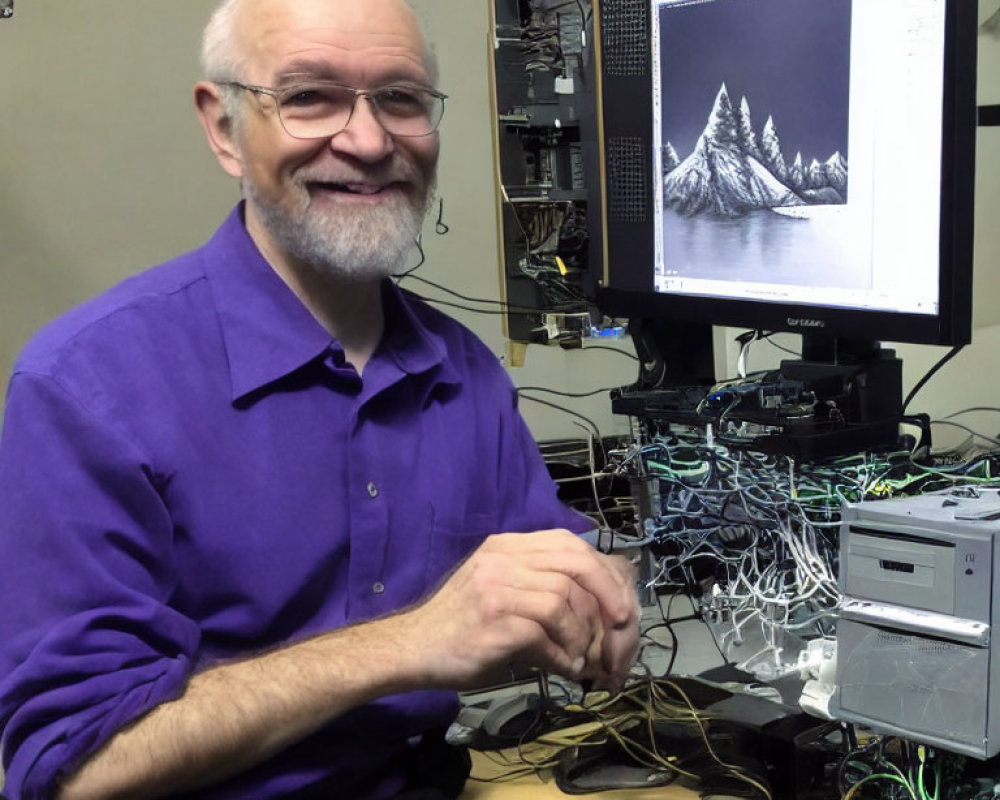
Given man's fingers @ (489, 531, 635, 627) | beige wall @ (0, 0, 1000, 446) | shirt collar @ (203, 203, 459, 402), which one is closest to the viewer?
man's fingers @ (489, 531, 635, 627)

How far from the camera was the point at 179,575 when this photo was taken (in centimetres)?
99

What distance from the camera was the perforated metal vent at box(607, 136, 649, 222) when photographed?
1440 mm

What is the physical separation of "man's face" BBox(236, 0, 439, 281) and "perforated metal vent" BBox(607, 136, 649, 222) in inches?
15.2

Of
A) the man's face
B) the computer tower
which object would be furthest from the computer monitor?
the man's face

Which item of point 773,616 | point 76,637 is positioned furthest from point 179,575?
point 773,616

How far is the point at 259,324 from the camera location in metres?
1.10

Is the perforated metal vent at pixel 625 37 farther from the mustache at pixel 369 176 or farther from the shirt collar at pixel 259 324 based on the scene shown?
the shirt collar at pixel 259 324

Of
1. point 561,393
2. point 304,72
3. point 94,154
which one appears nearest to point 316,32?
point 304,72

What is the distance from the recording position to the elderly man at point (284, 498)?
88 centimetres

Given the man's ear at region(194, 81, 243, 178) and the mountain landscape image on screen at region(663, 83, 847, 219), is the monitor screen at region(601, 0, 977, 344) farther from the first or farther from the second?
the man's ear at region(194, 81, 243, 178)

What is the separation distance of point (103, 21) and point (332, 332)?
1.50 metres

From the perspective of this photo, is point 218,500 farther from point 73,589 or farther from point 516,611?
point 516,611

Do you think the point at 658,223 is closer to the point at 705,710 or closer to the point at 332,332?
the point at 332,332

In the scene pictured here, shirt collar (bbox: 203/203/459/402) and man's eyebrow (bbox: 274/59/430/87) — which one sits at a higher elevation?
man's eyebrow (bbox: 274/59/430/87)
